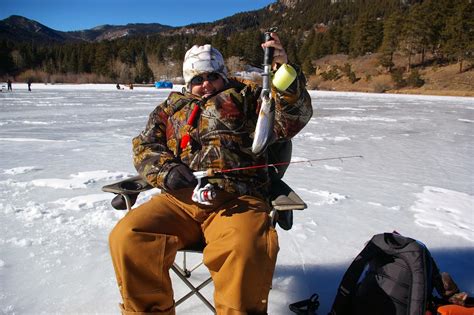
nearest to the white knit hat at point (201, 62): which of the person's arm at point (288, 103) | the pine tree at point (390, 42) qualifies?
the person's arm at point (288, 103)

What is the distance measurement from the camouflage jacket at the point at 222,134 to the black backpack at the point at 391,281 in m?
0.69

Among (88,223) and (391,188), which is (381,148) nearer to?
(391,188)

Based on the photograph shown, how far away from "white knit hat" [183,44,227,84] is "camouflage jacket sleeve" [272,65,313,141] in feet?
1.62

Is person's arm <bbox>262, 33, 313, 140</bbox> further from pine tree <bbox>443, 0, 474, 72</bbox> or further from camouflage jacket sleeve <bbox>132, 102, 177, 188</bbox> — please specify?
pine tree <bbox>443, 0, 474, 72</bbox>

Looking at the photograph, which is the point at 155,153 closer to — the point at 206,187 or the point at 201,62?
the point at 206,187

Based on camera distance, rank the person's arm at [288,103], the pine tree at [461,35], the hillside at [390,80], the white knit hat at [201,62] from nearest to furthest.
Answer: the person's arm at [288,103] → the white knit hat at [201,62] → the hillside at [390,80] → the pine tree at [461,35]

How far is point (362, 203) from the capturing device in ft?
12.6

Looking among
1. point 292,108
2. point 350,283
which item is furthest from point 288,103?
point 350,283

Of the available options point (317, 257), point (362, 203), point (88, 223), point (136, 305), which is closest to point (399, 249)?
point (317, 257)

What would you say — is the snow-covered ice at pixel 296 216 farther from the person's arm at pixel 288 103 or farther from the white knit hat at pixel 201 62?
the white knit hat at pixel 201 62

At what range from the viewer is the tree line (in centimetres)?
4294

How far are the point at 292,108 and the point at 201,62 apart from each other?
66cm

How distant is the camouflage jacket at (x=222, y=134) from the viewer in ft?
6.81

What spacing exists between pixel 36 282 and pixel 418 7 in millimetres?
55093
